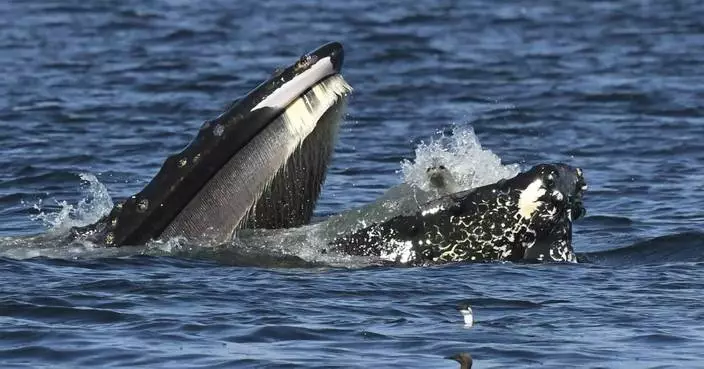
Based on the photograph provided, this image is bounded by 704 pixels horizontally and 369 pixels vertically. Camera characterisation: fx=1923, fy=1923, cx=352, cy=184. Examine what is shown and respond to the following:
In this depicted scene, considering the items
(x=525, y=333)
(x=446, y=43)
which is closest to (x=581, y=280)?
(x=525, y=333)

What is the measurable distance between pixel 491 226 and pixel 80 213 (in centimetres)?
308

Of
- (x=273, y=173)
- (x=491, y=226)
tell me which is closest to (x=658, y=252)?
(x=491, y=226)

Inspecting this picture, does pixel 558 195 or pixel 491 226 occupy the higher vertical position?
pixel 558 195

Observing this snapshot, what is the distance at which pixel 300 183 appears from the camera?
10445 millimetres

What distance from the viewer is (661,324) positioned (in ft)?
30.9

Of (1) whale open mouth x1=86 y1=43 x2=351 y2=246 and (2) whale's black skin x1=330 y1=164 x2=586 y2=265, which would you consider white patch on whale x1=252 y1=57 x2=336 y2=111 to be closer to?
(1) whale open mouth x1=86 y1=43 x2=351 y2=246

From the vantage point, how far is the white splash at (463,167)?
1071 centimetres

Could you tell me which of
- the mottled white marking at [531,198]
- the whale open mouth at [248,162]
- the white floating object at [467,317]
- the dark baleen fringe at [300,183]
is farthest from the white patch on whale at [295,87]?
the white floating object at [467,317]

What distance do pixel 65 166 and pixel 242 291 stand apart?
621 cm

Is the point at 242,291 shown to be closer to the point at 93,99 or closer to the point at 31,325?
the point at 31,325

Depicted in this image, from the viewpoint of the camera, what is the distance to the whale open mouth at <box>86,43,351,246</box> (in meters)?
10.1

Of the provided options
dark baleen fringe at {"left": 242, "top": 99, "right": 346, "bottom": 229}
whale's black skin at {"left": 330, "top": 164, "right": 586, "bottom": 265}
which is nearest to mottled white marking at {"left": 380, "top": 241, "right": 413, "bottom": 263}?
whale's black skin at {"left": 330, "top": 164, "right": 586, "bottom": 265}

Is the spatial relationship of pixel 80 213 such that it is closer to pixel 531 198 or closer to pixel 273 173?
pixel 273 173

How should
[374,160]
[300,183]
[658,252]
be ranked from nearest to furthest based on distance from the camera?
[300,183], [658,252], [374,160]
